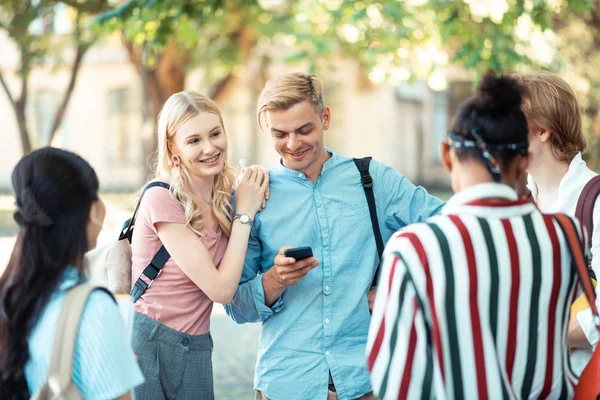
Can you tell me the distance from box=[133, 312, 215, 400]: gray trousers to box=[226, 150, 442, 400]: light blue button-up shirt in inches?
9.6

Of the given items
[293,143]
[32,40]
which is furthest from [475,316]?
[32,40]

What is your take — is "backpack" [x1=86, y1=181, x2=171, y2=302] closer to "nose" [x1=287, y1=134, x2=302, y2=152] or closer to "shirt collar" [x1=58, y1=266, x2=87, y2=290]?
"nose" [x1=287, y1=134, x2=302, y2=152]

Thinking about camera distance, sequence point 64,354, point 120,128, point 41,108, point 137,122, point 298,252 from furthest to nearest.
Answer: point 41,108 < point 137,122 < point 120,128 < point 298,252 < point 64,354

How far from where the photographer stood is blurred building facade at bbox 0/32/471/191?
104 feet

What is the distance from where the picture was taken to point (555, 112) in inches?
124

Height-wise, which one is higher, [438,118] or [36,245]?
[36,245]

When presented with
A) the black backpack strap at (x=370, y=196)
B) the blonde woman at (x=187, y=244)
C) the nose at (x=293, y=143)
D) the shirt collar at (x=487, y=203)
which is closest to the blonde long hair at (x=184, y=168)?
the blonde woman at (x=187, y=244)

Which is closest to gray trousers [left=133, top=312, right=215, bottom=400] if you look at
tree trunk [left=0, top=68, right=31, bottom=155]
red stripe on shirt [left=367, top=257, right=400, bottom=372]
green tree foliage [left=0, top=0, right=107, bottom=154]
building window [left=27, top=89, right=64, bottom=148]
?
Answer: red stripe on shirt [left=367, top=257, right=400, bottom=372]

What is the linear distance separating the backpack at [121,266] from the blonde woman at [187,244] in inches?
1.1

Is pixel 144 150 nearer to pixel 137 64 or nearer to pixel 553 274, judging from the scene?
pixel 137 64

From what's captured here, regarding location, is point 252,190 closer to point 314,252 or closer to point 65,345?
point 314,252

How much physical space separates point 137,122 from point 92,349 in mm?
32006

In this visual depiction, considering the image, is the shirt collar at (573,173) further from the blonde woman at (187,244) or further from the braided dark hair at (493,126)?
the blonde woman at (187,244)

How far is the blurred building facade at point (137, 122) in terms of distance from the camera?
31.8 meters
